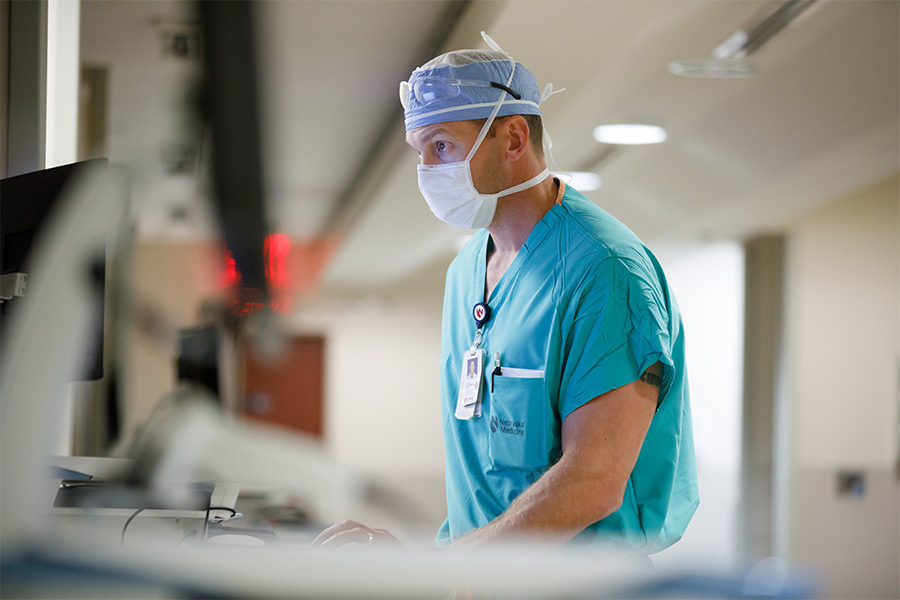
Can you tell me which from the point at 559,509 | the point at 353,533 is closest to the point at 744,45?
the point at 559,509

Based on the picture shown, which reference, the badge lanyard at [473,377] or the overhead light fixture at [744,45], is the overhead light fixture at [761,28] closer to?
the overhead light fixture at [744,45]

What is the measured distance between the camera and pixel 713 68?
2383 millimetres

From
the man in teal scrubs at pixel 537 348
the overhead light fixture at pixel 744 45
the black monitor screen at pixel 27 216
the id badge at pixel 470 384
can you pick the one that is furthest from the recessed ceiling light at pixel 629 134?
the black monitor screen at pixel 27 216

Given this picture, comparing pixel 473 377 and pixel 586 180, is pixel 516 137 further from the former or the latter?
pixel 586 180

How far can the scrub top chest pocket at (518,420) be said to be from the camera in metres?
1.13

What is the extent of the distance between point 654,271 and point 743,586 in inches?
36.1

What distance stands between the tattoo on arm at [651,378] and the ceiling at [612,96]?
0.44 m

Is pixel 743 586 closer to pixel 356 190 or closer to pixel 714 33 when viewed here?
pixel 714 33

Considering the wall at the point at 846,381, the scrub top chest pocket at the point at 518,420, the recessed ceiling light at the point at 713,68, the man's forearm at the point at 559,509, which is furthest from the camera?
the wall at the point at 846,381

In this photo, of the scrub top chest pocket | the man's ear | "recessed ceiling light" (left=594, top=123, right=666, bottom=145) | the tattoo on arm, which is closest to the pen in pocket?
the scrub top chest pocket

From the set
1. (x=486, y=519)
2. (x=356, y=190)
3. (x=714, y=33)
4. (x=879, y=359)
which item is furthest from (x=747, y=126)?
(x=879, y=359)

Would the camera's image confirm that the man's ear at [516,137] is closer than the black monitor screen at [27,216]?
No

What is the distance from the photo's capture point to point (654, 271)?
1209 millimetres

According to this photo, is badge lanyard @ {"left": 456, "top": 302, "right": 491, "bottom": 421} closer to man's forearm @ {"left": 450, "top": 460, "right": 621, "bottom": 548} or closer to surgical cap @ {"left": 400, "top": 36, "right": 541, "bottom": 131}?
man's forearm @ {"left": 450, "top": 460, "right": 621, "bottom": 548}
